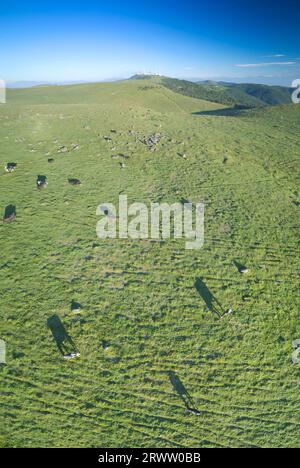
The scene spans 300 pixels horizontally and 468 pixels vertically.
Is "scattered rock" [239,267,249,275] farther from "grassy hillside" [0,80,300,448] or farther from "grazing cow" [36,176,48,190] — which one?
"grazing cow" [36,176,48,190]

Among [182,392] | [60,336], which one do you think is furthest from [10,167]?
[182,392]

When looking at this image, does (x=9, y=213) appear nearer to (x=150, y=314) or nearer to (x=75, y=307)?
(x=75, y=307)

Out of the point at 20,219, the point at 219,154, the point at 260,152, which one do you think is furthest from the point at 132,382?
the point at 260,152

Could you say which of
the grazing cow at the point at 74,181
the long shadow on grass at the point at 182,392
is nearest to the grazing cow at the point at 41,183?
the grazing cow at the point at 74,181

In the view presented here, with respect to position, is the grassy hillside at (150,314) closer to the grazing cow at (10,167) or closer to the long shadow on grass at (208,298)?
the long shadow on grass at (208,298)

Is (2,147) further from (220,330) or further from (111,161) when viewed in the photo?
(220,330)

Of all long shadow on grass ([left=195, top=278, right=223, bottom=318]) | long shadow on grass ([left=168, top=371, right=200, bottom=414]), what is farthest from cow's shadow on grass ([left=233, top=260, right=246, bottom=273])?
long shadow on grass ([left=168, top=371, right=200, bottom=414])
